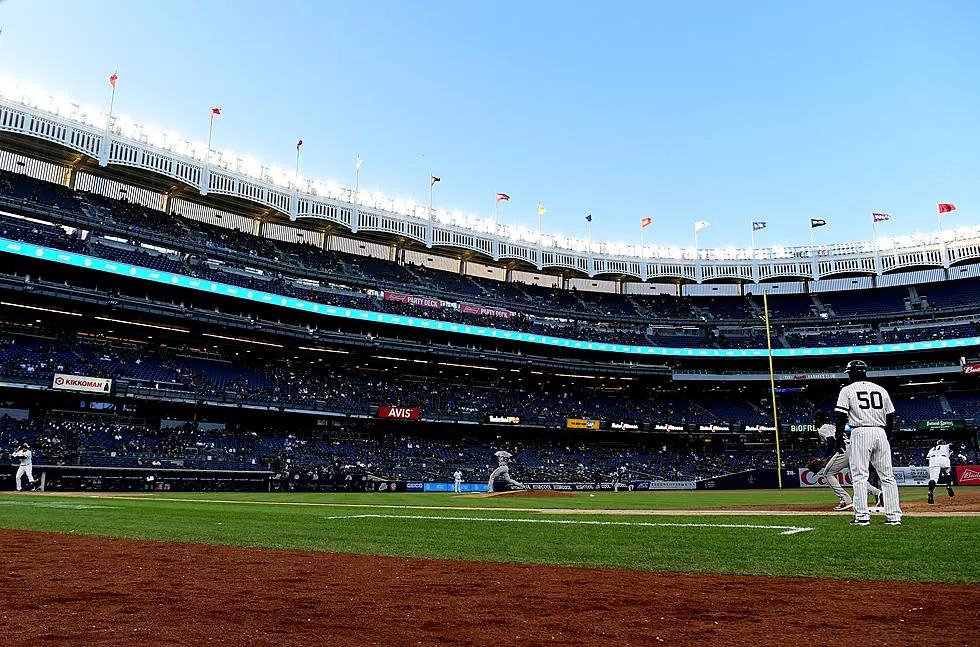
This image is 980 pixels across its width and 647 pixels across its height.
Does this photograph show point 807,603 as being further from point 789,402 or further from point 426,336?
point 789,402

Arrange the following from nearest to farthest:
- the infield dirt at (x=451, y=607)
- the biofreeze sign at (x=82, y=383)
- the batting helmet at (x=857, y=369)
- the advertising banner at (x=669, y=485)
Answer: the infield dirt at (x=451, y=607) → the batting helmet at (x=857, y=369) → the biofreeze sign at (x=82, y=383) → the advertising banner at (x=669, y=485)

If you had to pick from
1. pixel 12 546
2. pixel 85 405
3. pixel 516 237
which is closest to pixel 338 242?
pixel 516 237

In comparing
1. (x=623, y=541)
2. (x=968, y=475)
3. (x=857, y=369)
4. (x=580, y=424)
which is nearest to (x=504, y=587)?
(x=623, y=541)

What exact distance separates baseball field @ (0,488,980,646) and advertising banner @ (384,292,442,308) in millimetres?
46801

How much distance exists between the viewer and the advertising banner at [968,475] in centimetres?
3900

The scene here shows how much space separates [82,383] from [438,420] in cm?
2426

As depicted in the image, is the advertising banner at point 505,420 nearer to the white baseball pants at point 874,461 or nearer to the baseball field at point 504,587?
the baseball field at point 504,587

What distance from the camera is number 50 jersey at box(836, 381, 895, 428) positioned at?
944 centimetres

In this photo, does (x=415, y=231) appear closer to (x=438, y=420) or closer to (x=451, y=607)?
(x=438, y=420)

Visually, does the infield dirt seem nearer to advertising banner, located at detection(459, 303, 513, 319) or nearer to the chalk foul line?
the chalk foul line

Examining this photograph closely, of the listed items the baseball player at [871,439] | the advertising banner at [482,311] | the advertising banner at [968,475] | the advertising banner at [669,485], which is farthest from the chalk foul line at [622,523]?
the advertising banner at [482,311]

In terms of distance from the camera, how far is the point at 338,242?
6038cm

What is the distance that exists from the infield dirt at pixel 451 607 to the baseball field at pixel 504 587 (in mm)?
18

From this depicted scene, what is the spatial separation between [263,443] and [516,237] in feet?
103
